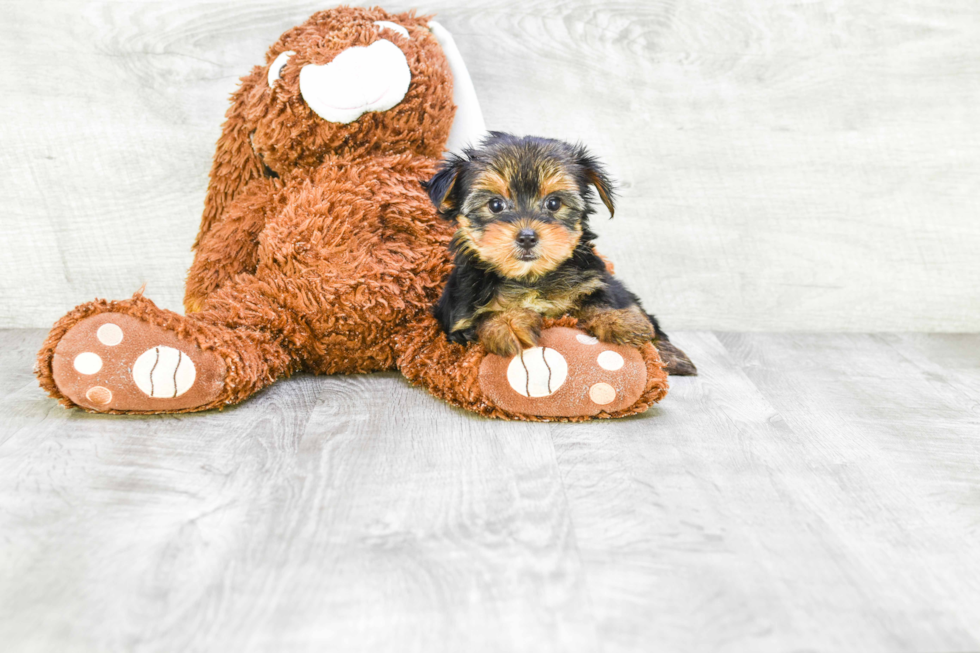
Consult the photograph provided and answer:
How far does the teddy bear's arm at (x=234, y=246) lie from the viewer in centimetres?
218

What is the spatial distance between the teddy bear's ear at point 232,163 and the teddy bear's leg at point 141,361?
0.50 m

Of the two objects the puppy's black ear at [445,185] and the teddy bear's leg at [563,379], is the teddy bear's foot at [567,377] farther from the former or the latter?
the puppy's black ear at [445,185]

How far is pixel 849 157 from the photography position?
2.63 m

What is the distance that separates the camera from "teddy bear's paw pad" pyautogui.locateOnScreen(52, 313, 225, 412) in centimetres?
168

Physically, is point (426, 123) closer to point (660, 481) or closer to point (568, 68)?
point (568, 68)

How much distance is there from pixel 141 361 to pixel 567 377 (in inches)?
34.6

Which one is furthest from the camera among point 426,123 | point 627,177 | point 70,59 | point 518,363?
point 627,177

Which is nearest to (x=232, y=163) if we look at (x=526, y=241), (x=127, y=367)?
(x=127, y=367)

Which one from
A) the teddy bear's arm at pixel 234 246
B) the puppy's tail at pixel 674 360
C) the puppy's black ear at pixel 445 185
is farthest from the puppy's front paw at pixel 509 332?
the teddy bear's arm at pixel 234 246

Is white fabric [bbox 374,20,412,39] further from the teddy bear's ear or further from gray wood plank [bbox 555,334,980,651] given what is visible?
gray wood plank [bbox 555,334,980,651]

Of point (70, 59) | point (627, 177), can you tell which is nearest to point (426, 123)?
point (627, 177)

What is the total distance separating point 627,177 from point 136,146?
1507 mm

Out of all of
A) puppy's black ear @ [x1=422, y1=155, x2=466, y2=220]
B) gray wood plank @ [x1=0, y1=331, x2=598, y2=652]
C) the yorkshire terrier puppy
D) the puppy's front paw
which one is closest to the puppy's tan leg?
the yorkshire terrier puppy

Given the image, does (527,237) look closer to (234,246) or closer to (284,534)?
(284,534)
